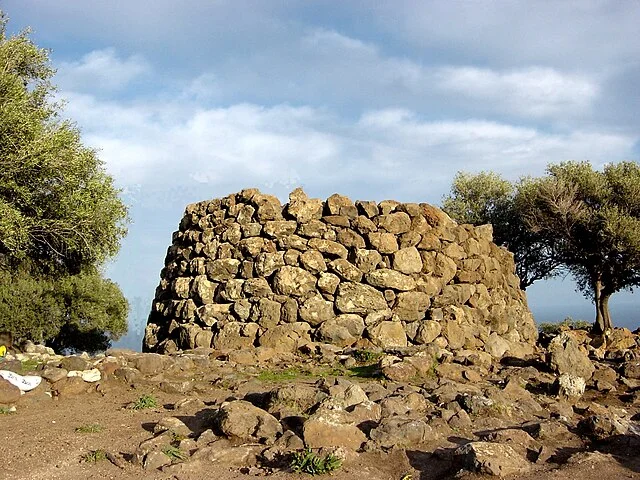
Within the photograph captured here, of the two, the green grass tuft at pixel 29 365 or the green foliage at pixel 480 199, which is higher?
the green foliage at pixel 480 199

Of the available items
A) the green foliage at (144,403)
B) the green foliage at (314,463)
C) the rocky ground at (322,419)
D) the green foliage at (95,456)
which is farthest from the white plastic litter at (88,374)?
the green foliage at (314,463)

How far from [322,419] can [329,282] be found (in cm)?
758

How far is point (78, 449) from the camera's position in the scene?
293 inches

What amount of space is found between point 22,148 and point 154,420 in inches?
274

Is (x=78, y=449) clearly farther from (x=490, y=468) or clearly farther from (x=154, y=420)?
(x=490, y=468)

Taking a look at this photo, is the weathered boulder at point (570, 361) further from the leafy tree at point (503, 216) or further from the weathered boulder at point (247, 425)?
the leafy tree at point (503, 216)

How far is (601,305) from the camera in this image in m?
25.8

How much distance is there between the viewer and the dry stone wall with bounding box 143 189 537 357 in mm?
14594

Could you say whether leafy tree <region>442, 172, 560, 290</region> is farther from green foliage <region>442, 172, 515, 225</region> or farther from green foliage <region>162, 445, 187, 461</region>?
green foliage <region>162, 445, 187, 461</region>

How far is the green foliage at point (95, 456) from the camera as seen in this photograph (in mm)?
7055

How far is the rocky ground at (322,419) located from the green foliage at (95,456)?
2 cm

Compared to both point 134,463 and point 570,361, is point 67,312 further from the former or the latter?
point 134,463

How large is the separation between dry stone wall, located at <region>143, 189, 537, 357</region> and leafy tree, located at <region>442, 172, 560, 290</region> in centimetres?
1100

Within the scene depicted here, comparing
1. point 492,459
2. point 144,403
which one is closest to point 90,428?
point 144,403
